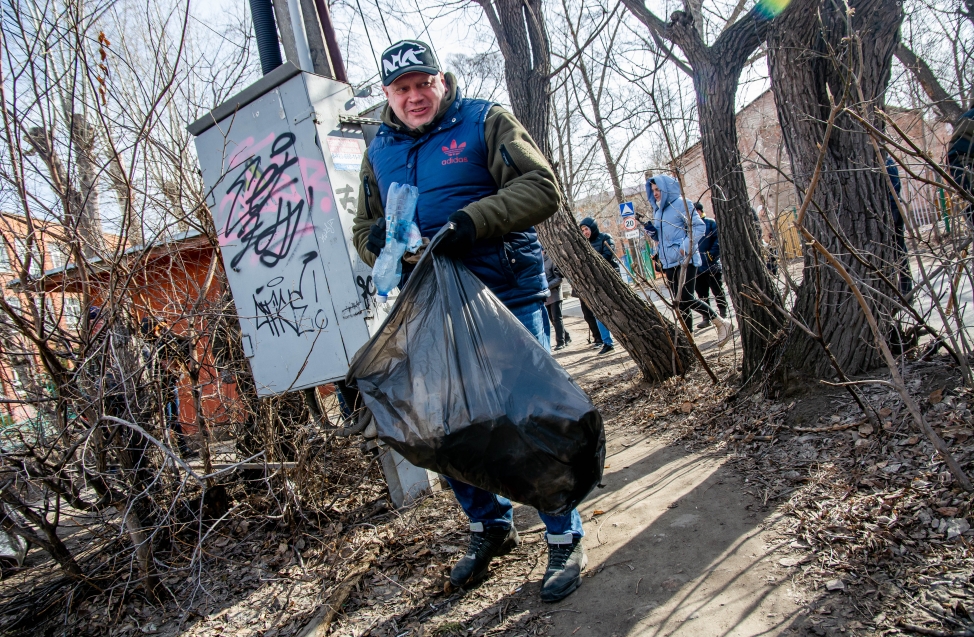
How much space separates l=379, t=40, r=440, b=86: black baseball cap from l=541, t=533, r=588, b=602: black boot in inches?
67.7

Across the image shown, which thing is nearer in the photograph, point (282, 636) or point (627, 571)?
point (627, 571)

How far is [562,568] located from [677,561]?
16.6 inches

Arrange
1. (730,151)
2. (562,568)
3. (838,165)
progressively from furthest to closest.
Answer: (730,151) → (838,165) → (562,568)

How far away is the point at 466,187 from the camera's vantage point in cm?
218

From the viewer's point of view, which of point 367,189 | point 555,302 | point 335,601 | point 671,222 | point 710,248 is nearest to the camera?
point 335,601

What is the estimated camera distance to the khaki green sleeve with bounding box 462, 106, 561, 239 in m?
1.98

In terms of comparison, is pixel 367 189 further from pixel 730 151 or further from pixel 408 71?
pixel 730 151

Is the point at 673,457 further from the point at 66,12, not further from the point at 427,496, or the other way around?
the point at 66,12

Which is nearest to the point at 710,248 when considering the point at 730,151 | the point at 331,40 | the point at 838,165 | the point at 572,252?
the point at 572,252

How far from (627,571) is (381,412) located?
1045mm

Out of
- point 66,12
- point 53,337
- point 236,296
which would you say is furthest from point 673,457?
point 66,12

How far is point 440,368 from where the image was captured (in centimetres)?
185

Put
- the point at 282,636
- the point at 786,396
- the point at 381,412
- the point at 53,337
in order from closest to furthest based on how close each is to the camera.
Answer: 1. the point at 381,412
2. the point at 282,636
3. the point at 53,337
4. the point at 786,396

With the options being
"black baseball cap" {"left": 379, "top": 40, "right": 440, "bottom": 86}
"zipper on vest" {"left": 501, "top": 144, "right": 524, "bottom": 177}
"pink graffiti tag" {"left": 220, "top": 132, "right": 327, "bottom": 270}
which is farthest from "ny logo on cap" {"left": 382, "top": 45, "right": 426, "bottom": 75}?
"pink graffiti tag" {"left": 220, "top": 132, "right": 327, "bottom": 270}
